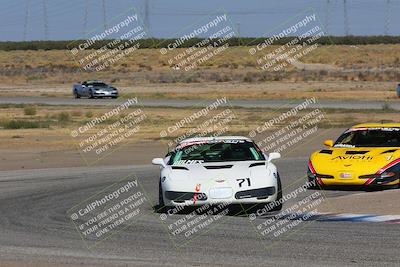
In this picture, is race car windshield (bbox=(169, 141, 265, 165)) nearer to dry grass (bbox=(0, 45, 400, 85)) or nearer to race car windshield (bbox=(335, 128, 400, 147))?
race car windshield (bbox=(335, 128, 400, 147))

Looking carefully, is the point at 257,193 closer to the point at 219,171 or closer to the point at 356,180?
the point at 219,171

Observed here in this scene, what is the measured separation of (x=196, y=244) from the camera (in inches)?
455

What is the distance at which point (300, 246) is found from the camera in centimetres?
1118

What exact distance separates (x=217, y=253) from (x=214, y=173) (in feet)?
12.0

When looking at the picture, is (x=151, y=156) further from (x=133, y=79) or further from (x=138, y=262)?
(x=133, y=79)

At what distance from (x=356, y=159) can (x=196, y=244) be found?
6.76 meters

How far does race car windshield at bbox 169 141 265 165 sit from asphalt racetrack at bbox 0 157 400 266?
41.1 inches

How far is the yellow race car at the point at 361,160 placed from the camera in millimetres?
17172

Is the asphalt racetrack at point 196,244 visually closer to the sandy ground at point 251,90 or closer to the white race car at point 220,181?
the white race car at point 220,181

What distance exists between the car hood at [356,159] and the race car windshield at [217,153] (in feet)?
8.25

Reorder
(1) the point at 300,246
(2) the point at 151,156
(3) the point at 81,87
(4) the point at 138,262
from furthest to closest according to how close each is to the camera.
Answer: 1. (3) the point at 81,87
2. (2) the point at 151,156
3. (1) the point at 300,246
4. (4) the point at 138,262

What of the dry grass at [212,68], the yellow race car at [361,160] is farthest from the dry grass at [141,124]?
the dry grass at [212,68]

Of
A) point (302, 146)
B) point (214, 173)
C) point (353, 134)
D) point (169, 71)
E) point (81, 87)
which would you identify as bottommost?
point (169, 71)

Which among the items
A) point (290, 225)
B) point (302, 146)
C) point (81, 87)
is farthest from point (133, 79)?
point (290, 225)
